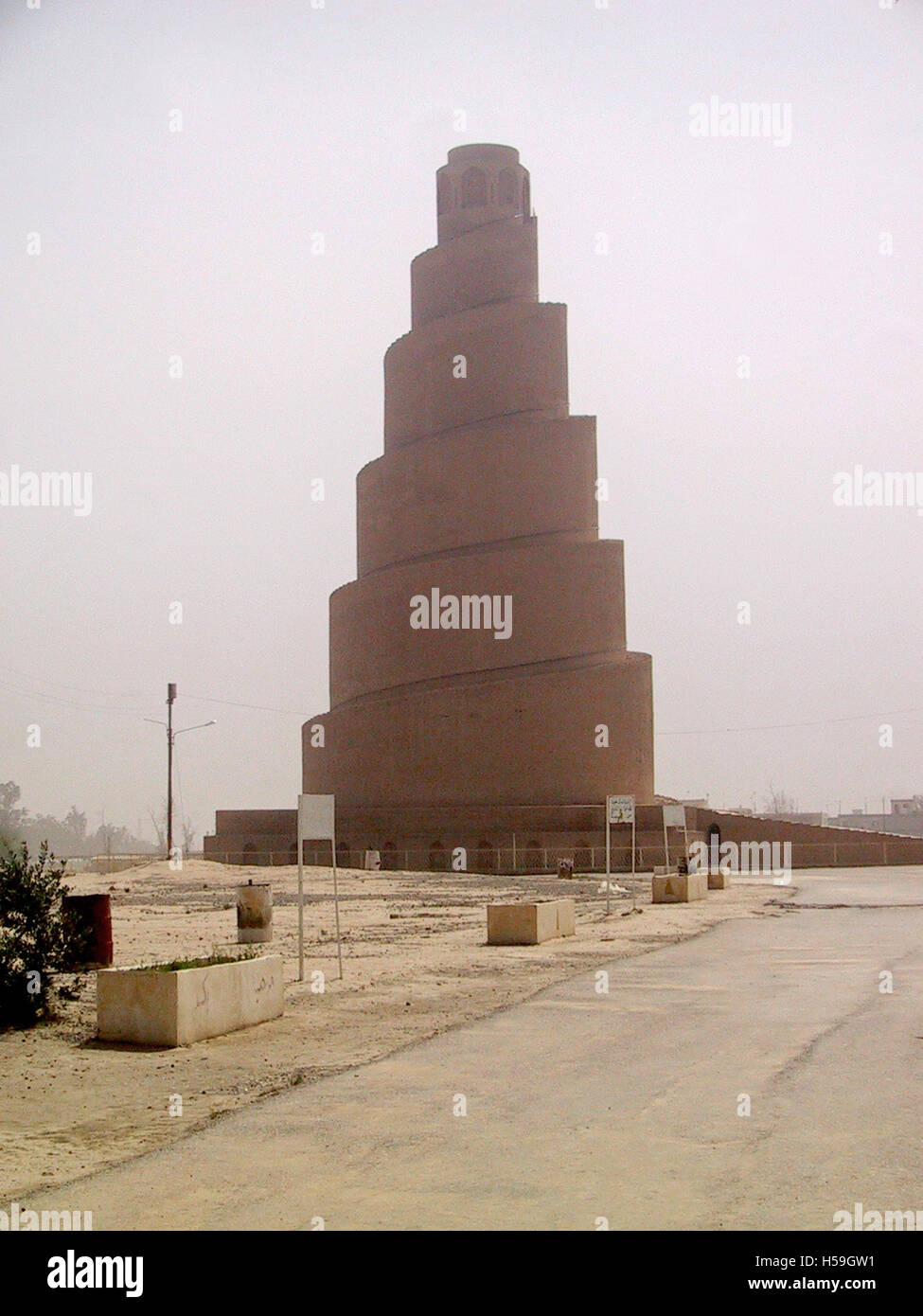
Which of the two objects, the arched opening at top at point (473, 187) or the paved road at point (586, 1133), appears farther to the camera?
the arched opening at top at point (473, 187)

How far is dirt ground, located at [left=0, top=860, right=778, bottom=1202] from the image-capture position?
762 centimetres

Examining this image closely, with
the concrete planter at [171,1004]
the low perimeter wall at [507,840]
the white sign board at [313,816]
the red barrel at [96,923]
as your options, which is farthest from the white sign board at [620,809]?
the low perimeter wall at [507,840]

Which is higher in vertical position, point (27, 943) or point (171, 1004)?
point (27, 943)

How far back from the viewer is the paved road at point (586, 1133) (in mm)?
5613

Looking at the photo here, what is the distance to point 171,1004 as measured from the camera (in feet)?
33.6

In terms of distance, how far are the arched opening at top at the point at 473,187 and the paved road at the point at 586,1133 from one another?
2004 inches

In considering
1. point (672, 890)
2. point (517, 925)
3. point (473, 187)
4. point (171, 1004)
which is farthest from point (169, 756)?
point (171, 1004)

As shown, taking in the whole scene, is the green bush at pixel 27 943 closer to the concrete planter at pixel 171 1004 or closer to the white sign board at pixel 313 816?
the concrete planter at pixel 171 1004

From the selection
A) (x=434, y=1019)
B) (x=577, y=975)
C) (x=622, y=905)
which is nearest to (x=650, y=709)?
(x=622, y=905)

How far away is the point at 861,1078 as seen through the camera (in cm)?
848

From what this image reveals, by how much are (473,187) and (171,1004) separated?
174 feet

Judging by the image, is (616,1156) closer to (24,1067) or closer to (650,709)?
(24,1067)

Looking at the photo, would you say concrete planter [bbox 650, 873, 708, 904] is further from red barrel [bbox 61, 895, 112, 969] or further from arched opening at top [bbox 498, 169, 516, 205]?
arched opening at top [bbox 498, 169, 516, 205]

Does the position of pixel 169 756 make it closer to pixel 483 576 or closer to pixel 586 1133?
pixel 483 576
